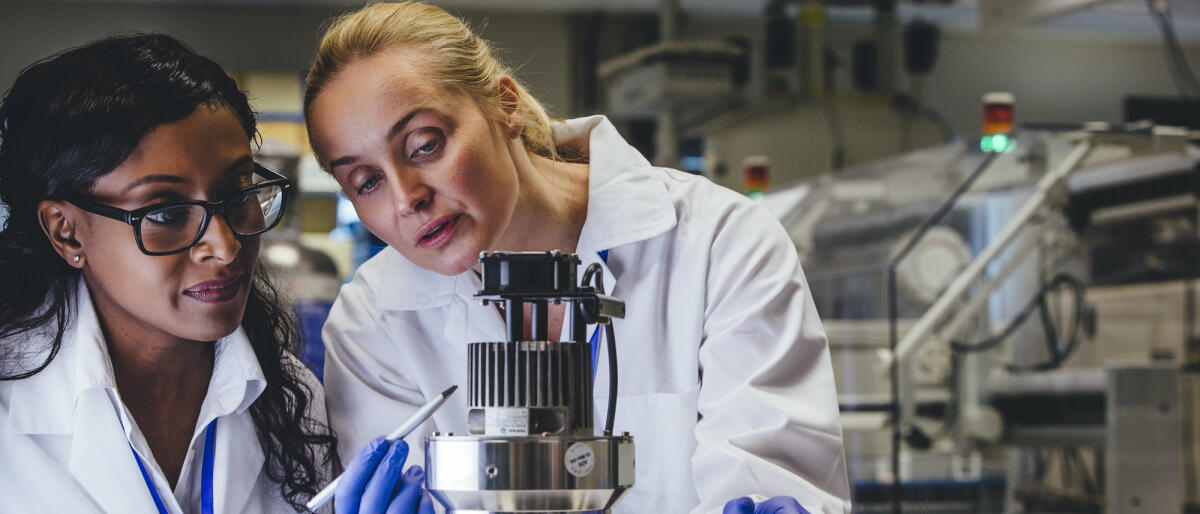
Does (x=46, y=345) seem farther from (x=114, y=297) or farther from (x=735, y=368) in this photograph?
(x=735, y=368)

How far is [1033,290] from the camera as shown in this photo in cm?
284

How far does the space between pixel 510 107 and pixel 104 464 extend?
60cm

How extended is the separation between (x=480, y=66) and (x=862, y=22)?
5.94 m

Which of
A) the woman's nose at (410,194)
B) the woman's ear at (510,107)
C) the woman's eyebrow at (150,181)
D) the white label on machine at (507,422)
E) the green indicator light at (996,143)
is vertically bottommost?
the white label on machine at (507,422)

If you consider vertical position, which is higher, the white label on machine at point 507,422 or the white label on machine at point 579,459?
the white label on machine at point 507,422

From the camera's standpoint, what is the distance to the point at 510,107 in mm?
1301

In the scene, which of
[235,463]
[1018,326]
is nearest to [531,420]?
[235,463]

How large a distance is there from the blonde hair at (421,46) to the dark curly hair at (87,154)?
0.11m

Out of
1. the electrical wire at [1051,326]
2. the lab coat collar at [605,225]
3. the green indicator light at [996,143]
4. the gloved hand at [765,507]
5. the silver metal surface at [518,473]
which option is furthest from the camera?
the electrical wire at [1051,326]

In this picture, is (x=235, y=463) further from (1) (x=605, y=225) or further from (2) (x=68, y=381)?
(1) (x=605, y=225)

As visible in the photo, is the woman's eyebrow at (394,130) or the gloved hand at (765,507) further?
the woman's eyebrow at (394,130)

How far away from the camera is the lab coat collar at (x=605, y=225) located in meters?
1.24

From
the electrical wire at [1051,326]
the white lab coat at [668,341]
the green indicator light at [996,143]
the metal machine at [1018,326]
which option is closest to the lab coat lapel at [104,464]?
the white lab coat at [668,341]

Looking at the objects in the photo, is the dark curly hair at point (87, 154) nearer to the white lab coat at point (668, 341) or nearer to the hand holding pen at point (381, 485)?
Answer: the white lab coat at point (668, 341)
